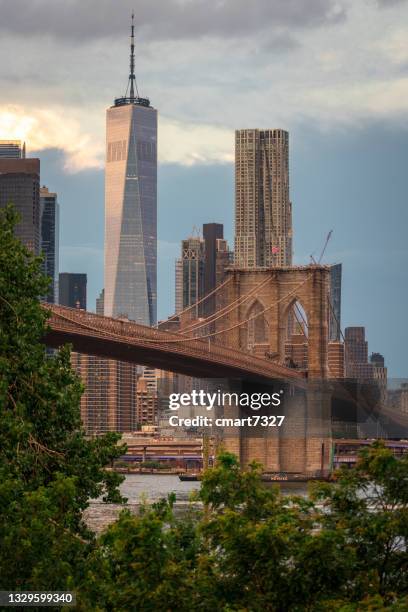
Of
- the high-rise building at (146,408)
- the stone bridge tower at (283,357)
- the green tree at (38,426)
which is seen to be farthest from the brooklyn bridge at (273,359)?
the high-rise building at (146,408)

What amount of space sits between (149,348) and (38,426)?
45516 mm

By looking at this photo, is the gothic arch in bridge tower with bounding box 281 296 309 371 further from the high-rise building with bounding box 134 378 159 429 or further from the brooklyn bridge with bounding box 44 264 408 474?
the high-rise building with bounding box 134 378 159 429

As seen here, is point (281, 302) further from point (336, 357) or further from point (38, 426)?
point (38, 426)

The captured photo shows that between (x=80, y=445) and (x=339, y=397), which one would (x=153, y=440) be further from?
(x=80, y=445)

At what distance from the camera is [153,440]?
14125 centimetres

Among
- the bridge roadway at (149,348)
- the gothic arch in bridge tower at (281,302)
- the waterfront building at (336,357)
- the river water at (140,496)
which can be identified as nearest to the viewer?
the river water at (140,496)

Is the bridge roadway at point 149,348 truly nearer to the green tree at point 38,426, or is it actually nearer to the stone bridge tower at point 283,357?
the stone bridge tower at point 283,357

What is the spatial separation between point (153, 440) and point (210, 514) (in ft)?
406

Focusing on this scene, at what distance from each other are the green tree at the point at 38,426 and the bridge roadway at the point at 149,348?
3622cm

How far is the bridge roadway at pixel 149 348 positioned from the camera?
62.8 meters

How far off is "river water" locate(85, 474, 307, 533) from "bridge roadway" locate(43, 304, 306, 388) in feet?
16.9

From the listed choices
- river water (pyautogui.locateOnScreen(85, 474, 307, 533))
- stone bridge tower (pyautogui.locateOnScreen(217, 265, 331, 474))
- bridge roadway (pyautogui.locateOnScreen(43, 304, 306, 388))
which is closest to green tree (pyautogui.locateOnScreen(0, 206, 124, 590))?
river water (pyautogui.locateOnScreen(85, 474, 307, 533))

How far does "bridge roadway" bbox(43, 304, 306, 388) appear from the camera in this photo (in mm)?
62812

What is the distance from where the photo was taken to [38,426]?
73.8 ft
